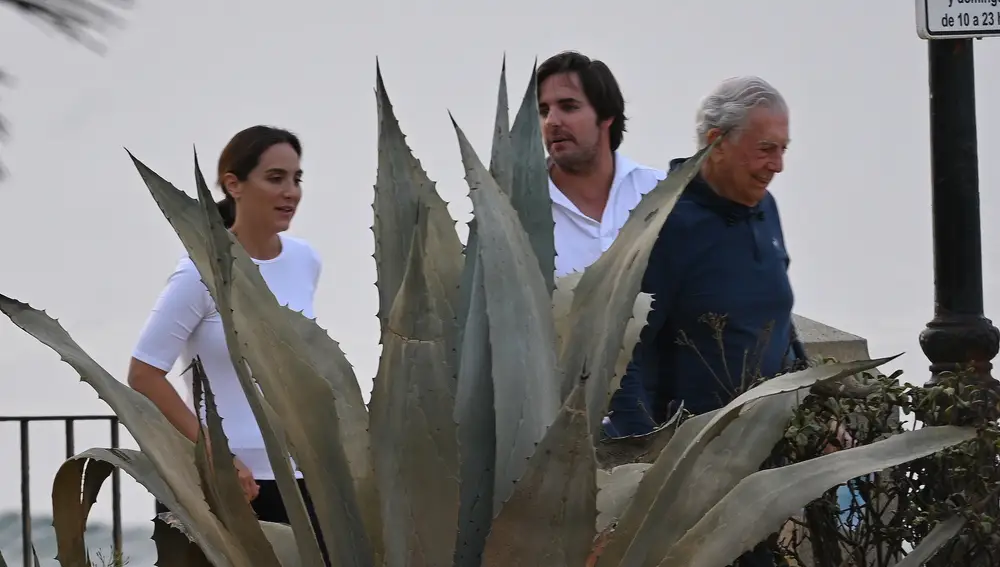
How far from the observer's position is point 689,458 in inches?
73.7

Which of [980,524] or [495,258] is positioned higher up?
[495,258]

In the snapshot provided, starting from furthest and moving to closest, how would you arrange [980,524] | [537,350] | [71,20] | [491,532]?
1. [980,524]
2. [537,350]
3. [491,532]
4. [71,20]

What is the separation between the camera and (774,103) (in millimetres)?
3574

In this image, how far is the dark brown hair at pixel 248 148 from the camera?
4137mm

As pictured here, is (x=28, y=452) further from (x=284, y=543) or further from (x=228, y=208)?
(x=284, y=543)

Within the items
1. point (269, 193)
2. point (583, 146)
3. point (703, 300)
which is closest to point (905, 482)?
point (703, 300)

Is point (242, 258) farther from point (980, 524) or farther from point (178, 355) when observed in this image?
point (178, 355)

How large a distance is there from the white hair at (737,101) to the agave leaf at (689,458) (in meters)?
1.70

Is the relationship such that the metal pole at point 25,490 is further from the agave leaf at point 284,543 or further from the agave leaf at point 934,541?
the agave leaf at point 934,541

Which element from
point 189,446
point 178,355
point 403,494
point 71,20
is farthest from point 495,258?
point 178,355

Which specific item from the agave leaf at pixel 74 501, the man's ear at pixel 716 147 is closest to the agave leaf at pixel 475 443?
the agave leaf at pixel 74 501

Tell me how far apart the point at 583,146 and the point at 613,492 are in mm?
2151

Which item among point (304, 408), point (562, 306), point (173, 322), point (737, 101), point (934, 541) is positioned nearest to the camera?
point (304, 408)

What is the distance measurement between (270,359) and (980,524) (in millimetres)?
1065
